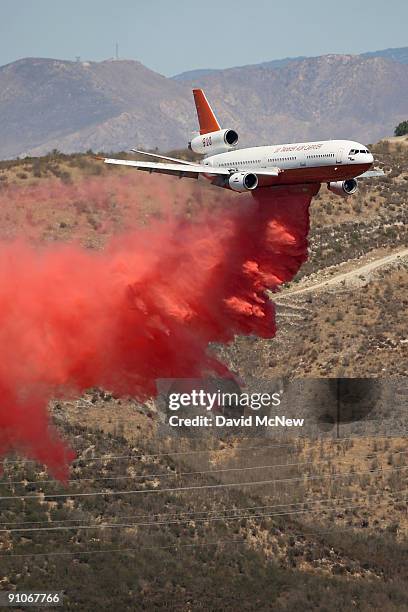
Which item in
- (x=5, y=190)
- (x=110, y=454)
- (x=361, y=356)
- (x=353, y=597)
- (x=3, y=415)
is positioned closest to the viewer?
(x=3, y=415)

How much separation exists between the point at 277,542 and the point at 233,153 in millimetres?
22844

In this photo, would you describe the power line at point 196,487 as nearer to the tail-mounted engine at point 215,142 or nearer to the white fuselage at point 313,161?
the tail-mounted engine at point 215,142

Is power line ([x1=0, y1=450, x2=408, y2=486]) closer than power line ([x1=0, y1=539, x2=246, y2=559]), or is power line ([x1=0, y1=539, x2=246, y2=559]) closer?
power line ([x1=0, y1=539, x2=246, y2=559])

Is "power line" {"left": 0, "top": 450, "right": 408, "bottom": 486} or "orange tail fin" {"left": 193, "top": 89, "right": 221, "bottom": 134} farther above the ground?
"orange tail fin" {"left": 193, "top": 89, "right": 221, "bottom": 134}

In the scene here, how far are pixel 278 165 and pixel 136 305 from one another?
993cm

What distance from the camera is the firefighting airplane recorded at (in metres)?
68.2

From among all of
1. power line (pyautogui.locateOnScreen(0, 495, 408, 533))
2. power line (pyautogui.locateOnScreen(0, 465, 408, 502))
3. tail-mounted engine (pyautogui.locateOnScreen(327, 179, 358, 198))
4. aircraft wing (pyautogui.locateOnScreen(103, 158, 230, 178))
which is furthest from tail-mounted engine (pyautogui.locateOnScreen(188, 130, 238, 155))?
power line (pyautogui.locateOnScreen(0, 495, 408, 533))

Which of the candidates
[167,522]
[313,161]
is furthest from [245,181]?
[167,522]

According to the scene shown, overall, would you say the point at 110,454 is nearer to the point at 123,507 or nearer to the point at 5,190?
the point at 123,507

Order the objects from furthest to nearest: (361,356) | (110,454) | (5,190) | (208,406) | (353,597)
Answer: (5,190) < (361,356) < (208,406) < (110,454) < (353,597)

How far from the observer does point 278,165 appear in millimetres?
70250

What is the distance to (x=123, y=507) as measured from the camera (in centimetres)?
8075

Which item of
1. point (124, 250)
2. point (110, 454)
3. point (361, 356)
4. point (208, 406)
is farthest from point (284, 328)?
point (124, 250)

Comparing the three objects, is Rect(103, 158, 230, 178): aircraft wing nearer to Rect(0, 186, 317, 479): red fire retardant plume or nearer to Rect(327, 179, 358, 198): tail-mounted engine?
Rect(0, 186, 317, 479): red fire retardant plume
